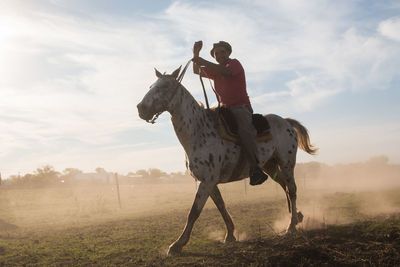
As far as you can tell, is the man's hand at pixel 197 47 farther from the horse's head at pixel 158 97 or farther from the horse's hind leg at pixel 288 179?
the horse's hind leg at pixel 288 179

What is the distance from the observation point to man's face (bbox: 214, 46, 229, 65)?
6122 millimetres

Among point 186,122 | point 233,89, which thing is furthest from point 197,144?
point 233,89

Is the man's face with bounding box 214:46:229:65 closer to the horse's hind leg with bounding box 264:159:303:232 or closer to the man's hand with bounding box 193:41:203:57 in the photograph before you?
the man's hand with bounding box 193:41:203:57

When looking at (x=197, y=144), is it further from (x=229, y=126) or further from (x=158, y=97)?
(x=158, y=97)

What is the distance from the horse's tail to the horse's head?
374cm

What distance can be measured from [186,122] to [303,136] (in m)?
3.79

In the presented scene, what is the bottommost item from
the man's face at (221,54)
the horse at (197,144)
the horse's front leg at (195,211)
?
the horse's front leg at (195,211)

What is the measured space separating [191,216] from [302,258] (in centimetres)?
184

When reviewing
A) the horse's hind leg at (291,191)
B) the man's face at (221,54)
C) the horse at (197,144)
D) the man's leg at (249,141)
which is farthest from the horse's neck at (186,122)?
the horse's hind leg at (291,191)

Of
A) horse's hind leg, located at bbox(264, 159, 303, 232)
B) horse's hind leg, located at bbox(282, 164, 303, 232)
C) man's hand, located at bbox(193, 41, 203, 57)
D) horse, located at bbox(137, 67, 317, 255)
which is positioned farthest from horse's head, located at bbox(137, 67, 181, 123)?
horse's hind leg, located at bbox(282, 164, 303, 232)

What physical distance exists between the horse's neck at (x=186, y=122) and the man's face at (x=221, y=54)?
1.04m

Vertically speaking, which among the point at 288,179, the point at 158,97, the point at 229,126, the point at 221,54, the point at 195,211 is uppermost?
the point at 221,54

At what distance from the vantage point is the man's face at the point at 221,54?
20.1 feet

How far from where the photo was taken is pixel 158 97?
17.0 ft
